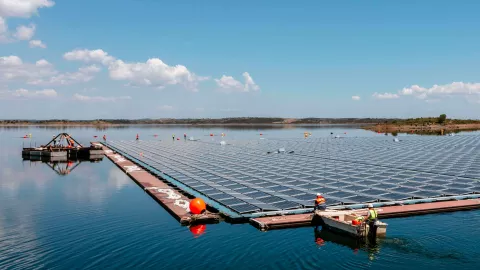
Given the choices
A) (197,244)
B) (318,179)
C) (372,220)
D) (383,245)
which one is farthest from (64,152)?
(383,245)

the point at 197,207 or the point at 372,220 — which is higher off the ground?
the point at 372,220

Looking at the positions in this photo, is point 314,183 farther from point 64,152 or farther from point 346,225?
point 64,152

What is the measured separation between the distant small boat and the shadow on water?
49 centimetres

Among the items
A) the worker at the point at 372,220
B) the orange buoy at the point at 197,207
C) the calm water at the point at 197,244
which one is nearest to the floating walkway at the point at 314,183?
the orange buoy at the point at 197,207

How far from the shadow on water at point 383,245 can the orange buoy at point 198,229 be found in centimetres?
1005

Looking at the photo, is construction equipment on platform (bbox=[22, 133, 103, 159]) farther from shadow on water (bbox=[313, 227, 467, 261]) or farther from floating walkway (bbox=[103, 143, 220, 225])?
shadow on water (bbox=[313, 227, 467, 261])

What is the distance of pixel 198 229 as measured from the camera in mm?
37188

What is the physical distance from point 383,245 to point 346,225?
10.9ft

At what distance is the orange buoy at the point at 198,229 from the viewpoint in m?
36.2

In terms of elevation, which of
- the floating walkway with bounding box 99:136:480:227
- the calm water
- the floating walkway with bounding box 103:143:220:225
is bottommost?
the calm water

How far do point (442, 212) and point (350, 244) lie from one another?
14.8 m

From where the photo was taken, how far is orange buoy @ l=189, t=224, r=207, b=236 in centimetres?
3619

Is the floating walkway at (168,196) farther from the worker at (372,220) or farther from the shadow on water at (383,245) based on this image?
the worker at (372,220)

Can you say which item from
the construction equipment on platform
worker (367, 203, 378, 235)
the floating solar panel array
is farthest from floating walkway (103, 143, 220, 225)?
the construction equipment on platform
